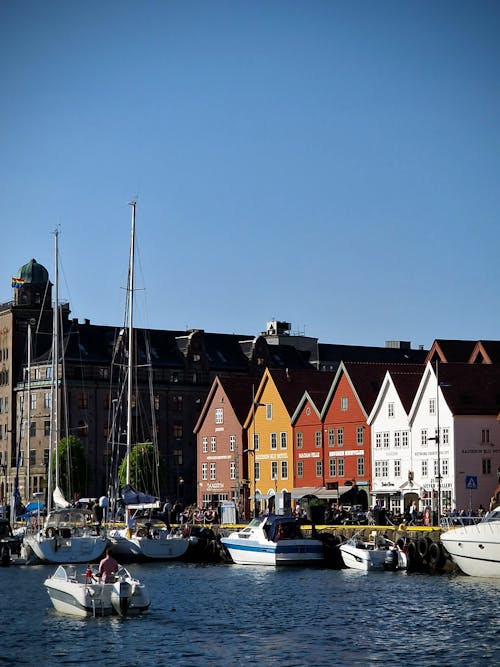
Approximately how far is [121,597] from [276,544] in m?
25.6

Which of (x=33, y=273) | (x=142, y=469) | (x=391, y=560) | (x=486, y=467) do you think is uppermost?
(x=33, y=273)

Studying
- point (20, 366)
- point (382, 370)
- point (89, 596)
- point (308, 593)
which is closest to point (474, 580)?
point (308, 593)

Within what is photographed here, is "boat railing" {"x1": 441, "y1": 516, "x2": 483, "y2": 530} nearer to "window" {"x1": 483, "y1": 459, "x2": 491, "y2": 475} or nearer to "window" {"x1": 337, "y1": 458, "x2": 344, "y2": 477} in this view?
"window" {"x1": 483, "y1": 459, "x2": 491, "y2": 475}

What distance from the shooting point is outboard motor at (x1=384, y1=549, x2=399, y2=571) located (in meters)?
71.2

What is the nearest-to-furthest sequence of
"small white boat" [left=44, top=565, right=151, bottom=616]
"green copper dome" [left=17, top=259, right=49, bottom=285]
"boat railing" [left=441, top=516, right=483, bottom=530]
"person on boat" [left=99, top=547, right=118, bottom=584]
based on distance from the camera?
"small white boat" [left=44, top=565, right=151, bottom=616], "person on boat" [left=99, top=547, right=118, bottom=584], "boat railing" [left=441, top=516, right=483, bottom=530], "green copper dome" [left=17, top=259, right=49, bottom=285]

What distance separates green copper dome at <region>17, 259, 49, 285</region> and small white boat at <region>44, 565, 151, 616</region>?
122 m

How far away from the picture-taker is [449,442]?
103 meters

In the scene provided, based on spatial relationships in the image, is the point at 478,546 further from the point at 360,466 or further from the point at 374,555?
the point at 360,466

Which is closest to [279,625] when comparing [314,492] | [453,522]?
[453,522]

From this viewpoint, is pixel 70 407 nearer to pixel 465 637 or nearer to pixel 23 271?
pixel 23 271

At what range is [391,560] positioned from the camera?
71375mm

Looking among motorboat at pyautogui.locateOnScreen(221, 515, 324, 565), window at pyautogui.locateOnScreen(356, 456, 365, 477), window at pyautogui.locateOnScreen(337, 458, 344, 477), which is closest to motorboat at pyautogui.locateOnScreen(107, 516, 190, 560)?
motorboat at pyautogui.locateOnScreen(221, 515, 324, 565)

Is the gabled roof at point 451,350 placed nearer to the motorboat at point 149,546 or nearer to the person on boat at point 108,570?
the motorboat at point 149,546

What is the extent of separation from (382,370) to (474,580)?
5408 cm
